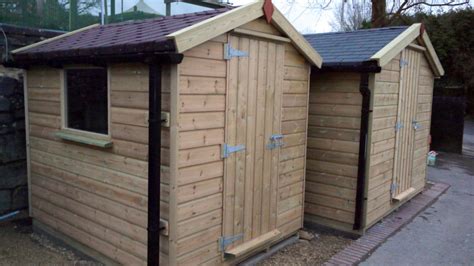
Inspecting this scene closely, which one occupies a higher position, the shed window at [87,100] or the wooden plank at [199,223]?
the shed window at [87,100]

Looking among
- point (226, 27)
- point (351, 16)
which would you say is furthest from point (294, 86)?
point (351, 16)

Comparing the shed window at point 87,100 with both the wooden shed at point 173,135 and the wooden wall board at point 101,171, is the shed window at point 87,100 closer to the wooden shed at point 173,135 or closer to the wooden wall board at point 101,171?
the wooden shed at point 173,135

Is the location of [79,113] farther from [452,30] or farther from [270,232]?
[452,30]

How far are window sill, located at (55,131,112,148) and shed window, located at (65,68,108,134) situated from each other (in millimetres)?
87

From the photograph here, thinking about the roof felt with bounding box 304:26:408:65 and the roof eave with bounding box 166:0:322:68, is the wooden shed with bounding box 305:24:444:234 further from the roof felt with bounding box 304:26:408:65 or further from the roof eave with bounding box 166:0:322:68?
the roof eave with bounding box 166:0:322:68

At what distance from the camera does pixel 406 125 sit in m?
5.91

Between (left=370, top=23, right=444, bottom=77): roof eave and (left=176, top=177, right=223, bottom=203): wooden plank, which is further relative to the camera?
(left=370, top=23, right=444, bottom=77): roof eave

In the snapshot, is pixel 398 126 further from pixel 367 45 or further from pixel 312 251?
pixel 312 251

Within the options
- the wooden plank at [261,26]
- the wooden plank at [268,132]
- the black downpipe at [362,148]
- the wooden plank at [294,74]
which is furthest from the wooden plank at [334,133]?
the wooden plank at [261,26]

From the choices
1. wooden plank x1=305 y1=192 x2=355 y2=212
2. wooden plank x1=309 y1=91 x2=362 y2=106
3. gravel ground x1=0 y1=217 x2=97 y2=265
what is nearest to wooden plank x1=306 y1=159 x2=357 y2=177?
wooden plank x1=305 y1=192 x2=355 y2=212

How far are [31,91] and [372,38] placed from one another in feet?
14.1

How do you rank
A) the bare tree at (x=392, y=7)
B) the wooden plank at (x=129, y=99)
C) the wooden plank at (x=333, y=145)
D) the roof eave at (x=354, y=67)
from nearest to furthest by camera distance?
1. the wooden plank at (x=129, y=99)
2. the roof eave at (x=354, y=67)
3. the wooden plank at (x=333, y=145)
4. the bare tree at (x=392, y=7)

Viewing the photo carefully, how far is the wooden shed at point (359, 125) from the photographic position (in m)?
4.78

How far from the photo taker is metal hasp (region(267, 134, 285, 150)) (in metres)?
4.10
